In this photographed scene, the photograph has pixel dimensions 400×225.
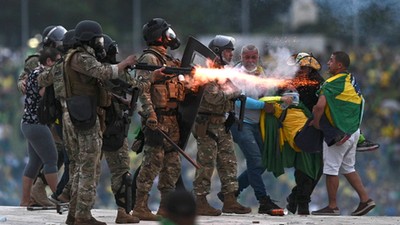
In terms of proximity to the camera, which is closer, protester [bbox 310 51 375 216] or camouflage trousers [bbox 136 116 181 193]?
camouflage trousers [bbox 136 116 181 193]

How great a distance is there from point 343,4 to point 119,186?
14.2 feet

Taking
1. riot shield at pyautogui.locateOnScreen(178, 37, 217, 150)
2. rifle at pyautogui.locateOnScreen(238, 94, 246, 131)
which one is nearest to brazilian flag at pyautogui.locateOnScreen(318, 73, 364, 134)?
rifle at pyautogui.locateOnScreen(238, 94, 246, 131)

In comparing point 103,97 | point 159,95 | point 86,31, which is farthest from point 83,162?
point 159,95

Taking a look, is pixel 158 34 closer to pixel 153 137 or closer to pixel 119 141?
pixel 153 137

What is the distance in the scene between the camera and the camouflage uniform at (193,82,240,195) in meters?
13.0

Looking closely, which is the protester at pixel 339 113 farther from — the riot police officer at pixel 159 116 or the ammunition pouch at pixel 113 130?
the ammunition pouch at pixel 113 130

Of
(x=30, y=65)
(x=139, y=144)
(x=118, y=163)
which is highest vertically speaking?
(x=30, y=65)

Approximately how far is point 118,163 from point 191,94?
1098mm

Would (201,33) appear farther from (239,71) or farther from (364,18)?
(239,71)

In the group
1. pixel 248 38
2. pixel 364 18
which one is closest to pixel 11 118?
pixel 248 38

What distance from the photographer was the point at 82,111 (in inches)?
447

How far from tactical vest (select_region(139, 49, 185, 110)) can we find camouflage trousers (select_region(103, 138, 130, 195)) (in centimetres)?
54

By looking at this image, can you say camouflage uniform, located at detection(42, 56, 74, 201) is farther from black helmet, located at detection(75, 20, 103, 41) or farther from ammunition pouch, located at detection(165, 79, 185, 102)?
ammunition pouch, located at detection(165, 79, 185, 102)

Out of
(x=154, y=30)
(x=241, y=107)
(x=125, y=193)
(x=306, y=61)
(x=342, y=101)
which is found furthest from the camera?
(x=306, y=61)
